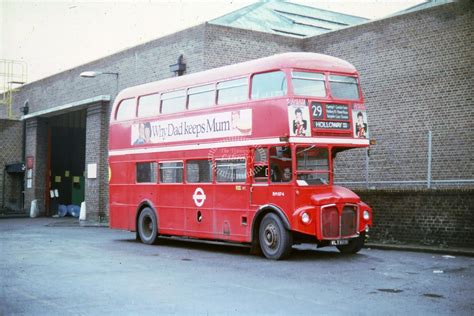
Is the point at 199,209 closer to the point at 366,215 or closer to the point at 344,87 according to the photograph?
the point at 366,215

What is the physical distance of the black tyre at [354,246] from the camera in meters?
14.8

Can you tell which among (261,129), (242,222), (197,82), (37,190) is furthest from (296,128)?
(37,190)

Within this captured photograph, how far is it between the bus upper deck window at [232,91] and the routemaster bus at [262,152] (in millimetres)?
23

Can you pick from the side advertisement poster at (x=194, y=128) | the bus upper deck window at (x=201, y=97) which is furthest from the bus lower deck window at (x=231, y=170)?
the bus upper deck window at (x=201, y=97)

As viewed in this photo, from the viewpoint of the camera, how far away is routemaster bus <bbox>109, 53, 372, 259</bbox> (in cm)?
1381

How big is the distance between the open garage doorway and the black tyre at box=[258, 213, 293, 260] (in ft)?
76.4

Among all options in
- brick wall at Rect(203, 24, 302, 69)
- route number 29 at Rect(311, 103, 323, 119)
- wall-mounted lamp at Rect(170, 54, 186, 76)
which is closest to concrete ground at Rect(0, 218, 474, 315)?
route number 29 at Rect(311, 103, 323, 119)

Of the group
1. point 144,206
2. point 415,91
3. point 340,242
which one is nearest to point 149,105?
point 144,206

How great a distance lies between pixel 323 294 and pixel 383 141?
14265 mm

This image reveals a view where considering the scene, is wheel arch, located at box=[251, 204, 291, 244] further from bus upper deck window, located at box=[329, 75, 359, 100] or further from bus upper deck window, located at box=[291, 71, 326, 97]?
bus upper deck window, located at box=[329, 75, 359, 100]

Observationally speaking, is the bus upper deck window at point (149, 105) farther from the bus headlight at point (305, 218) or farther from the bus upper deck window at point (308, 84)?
the bus headlight at point (305, 218)

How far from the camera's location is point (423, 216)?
53.3 feet

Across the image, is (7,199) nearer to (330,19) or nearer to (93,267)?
(330,19)

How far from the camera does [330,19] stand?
3272 centimetres
